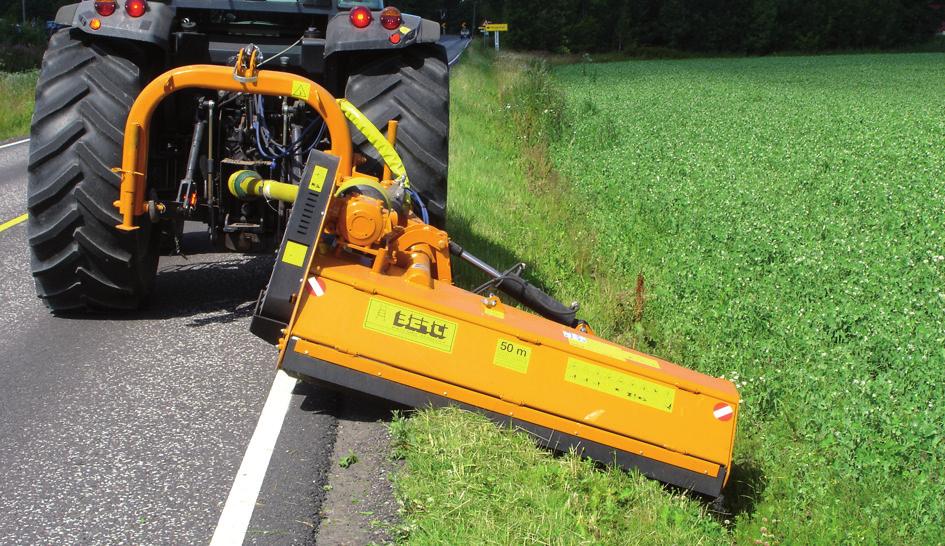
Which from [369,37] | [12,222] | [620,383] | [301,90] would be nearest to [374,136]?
[301,90]

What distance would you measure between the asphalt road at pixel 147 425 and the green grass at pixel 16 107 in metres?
12.3

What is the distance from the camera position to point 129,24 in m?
6.04

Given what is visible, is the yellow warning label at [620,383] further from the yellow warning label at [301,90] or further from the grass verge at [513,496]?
the yellow warning label at [301,90]

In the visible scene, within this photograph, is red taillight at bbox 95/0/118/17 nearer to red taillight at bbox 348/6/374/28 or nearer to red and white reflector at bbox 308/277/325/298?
red taillight at bbox 348/6/374/28

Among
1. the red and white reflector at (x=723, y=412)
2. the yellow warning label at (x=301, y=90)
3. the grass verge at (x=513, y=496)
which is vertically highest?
the yellow warning label at (x=301, y=90)

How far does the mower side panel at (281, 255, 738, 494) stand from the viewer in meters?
4.39

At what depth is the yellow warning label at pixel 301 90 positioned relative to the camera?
5367 millimetres

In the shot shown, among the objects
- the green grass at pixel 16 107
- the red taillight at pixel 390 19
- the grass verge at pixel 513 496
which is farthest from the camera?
the green grass at pixel 16 107

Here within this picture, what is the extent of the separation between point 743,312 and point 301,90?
2949 millimetres

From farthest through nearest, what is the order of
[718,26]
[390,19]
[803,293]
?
[718,26]
[803,293]
[390,19]

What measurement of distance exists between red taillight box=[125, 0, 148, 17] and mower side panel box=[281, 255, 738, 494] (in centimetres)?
256

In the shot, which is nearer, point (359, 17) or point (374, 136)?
point (374, 136)

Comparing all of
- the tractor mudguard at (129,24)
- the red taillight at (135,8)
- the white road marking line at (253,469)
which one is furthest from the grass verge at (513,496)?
the red taillight at (135,8)

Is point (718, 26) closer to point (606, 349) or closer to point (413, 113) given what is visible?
point (413, 113)
